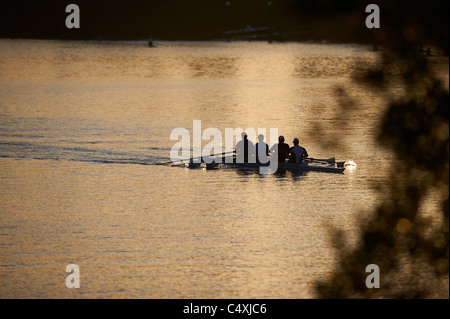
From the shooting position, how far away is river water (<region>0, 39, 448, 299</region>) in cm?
2348

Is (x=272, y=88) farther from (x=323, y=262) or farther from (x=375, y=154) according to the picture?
(x=323, y=262)

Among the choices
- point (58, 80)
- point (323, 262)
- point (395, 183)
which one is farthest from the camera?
point (58, 80)

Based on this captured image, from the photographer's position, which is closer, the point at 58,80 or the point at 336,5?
the point at 336,5

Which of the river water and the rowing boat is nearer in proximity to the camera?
the river water

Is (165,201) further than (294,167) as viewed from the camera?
No

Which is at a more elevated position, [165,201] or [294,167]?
[294,167]

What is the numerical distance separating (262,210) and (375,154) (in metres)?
13.9

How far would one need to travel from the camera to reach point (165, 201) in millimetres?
33906

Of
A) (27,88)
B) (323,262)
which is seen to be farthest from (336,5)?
(27,88)

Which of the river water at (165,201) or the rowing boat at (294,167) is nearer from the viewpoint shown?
the river water at (165,201)

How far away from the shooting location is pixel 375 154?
146 ft

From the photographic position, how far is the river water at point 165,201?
23.5 m
